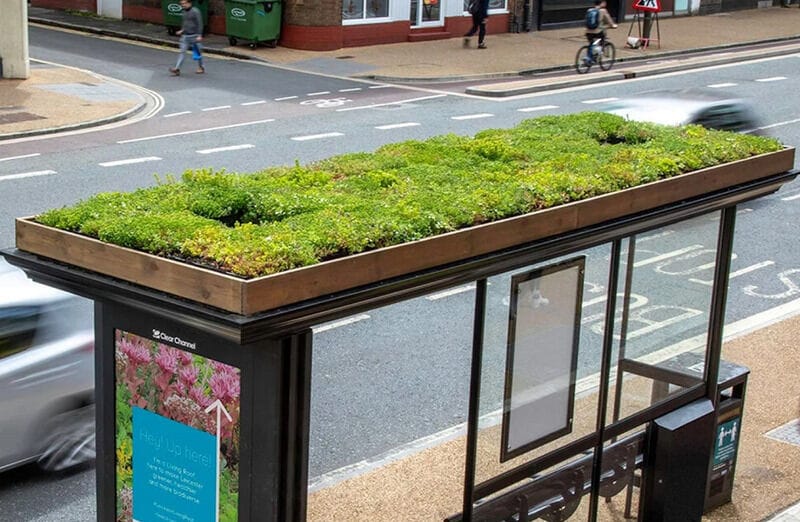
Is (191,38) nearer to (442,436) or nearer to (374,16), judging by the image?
(374,16)

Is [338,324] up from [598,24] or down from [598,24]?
down

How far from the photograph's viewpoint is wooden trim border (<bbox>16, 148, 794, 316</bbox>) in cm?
493

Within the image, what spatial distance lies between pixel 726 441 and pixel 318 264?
4.42 m

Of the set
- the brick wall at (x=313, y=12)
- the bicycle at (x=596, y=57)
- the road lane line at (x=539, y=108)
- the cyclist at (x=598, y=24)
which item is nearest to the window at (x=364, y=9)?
the brick wall at (x=313, y=12)

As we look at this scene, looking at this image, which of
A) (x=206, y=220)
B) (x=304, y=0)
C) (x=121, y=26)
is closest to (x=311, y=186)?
(x=206, y=220)

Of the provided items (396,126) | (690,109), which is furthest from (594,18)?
(690,109)

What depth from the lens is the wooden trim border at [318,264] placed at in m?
4.93

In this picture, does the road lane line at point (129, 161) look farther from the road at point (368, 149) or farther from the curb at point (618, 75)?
the curb at point (618, 75)

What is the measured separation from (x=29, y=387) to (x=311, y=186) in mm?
3054

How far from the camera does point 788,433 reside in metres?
9.77

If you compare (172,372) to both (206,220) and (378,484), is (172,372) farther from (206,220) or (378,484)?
(378,484)

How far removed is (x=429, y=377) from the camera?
8.80 metres

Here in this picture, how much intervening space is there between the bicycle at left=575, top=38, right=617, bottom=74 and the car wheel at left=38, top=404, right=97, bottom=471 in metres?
23.5

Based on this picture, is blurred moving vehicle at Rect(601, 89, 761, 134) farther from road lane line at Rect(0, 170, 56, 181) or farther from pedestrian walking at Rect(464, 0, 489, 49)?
pedestrian walking at Rect(464, 0, 489, 49)
